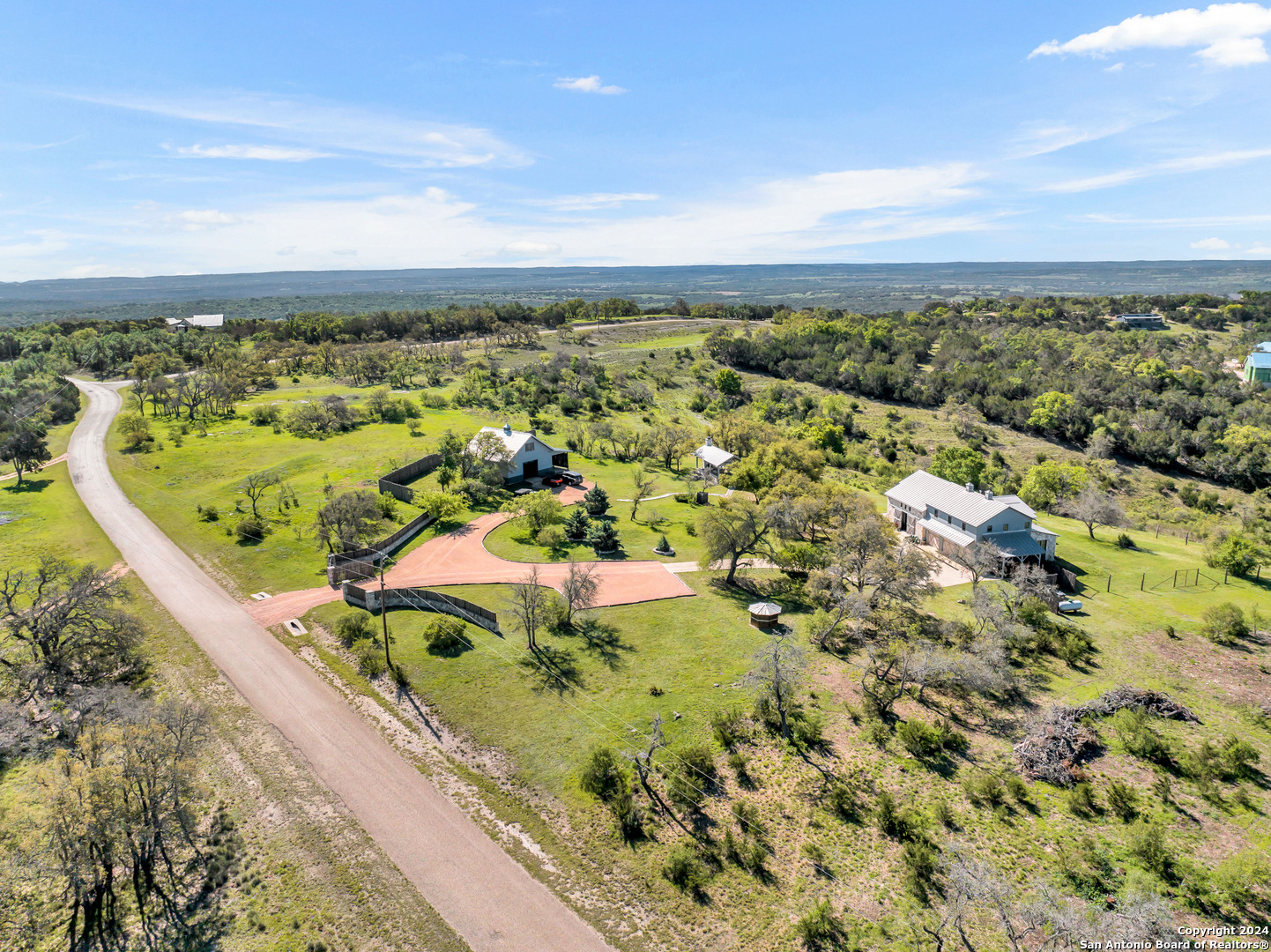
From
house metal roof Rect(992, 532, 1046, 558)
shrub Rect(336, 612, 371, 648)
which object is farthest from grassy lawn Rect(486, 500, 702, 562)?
house metal roof Rect(992, 532, 1046, 558)


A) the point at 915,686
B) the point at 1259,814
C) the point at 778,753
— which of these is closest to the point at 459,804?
the point at 778,753

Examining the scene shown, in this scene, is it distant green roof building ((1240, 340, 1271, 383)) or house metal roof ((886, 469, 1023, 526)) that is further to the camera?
distant green roof building ((1240, 340, 1271, 383))

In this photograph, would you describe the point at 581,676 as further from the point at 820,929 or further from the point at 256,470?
the point at 256,470

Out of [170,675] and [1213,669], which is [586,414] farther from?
[1213,669]

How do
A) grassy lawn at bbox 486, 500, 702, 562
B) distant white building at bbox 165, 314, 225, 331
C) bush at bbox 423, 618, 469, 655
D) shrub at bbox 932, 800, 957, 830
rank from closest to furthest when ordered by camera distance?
1. shrub at bbox 932, 800, 957, 830
2. bush at bbox 423, 618, 469, 655
3. grassy lawn at bbox 486, 500, 702, 562
4. distant white building at bbox 165, 314, 225, 331

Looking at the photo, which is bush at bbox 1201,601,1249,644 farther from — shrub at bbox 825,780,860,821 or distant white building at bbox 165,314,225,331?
distant white building at bbox 165,314,225,331
